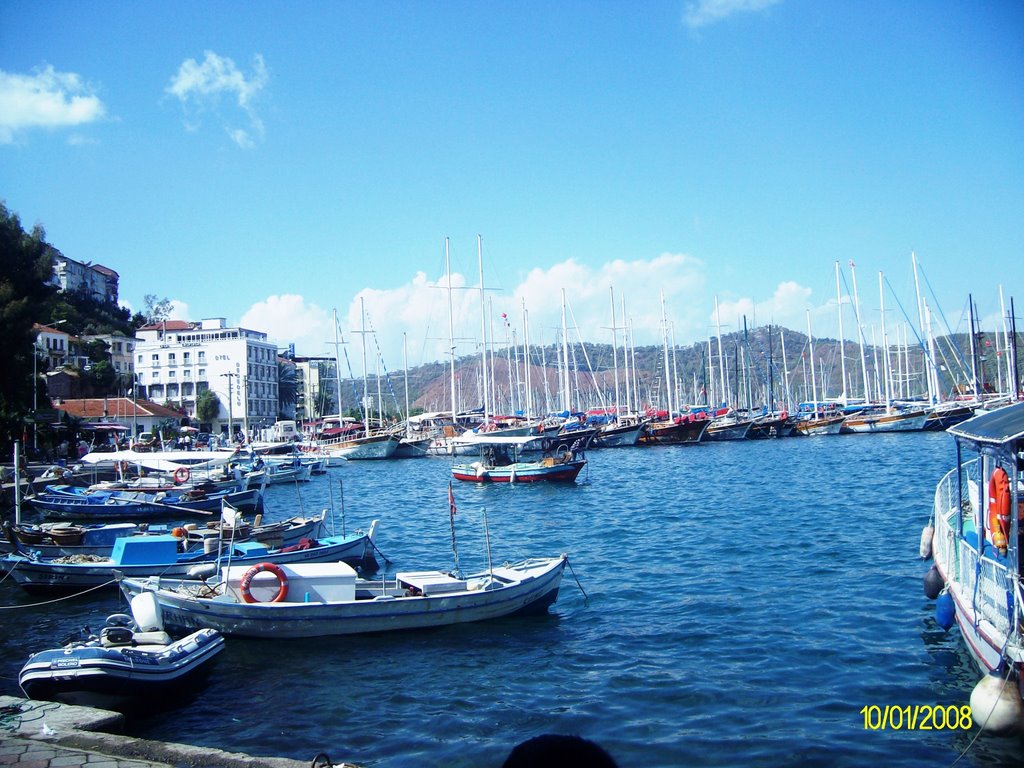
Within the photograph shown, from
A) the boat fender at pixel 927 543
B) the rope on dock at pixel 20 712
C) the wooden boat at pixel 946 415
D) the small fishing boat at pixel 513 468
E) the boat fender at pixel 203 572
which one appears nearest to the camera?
the rope on dock at pixel 20 712

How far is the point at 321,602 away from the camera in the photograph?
16.1 meters

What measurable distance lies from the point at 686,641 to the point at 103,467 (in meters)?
42.9

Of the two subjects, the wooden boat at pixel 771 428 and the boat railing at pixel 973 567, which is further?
the wooden boat at pixel 771 428

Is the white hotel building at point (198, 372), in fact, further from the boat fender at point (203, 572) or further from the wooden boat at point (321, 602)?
the wooden boat at point (321, 602)

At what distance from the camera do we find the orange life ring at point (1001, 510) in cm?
1083

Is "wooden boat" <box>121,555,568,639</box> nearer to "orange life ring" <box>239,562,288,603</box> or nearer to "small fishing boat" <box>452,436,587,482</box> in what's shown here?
"orange life ring" <box>239,562,288,603</box>

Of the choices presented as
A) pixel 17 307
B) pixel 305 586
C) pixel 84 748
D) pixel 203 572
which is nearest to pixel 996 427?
pixel 84 748

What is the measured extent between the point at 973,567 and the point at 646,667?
550 centimetres

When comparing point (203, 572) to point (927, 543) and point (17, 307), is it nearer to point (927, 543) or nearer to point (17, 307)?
point (927, 543)

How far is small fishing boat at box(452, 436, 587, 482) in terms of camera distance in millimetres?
44500

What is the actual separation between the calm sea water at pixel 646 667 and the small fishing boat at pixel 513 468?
16906 millimetres

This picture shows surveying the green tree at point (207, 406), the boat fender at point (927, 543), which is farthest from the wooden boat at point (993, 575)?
the green tree at point (207, 406)

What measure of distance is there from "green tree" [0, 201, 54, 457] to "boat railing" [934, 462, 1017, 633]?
43.7 metres

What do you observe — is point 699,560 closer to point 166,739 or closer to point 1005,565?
point 1005,565
